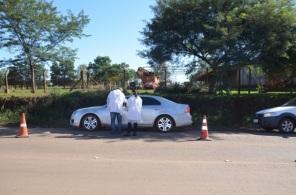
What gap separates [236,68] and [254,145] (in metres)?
10.7

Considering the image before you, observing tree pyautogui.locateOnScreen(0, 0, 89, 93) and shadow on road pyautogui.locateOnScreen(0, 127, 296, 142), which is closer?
shadow on road pyautogui.locateOnScreen(0, 127, 296, 142)

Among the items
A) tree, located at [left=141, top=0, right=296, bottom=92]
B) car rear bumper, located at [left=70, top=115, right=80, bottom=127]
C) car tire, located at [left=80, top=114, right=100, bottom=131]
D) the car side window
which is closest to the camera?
car tire, located at [left=80, top=114, right=100, bottom=131]

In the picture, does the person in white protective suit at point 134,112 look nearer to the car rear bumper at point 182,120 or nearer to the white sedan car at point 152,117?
the white sedan car at point 152,117

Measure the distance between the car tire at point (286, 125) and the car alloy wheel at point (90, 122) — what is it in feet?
22.0

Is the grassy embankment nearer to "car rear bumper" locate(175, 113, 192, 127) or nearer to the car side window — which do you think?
"car rear bumper" locate(175, 113, 192, 127)

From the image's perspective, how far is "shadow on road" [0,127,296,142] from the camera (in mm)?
16562

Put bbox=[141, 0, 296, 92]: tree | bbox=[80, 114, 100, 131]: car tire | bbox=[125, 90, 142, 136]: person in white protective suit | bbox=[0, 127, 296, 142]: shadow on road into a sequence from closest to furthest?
bbox=[0, 127, 296, 142]: shadow on road < bbox=[125, 90, 142, 136]: person in white protective suit < bbox=[80, 114, 100, 131]: car tire < bbox=[141, 0, 296, 92]: tree

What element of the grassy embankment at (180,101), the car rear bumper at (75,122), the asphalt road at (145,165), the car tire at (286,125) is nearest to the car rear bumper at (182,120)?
the asphalt road at (145,165)

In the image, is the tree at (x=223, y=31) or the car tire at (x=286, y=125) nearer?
the car tire at (x=286, y=125)

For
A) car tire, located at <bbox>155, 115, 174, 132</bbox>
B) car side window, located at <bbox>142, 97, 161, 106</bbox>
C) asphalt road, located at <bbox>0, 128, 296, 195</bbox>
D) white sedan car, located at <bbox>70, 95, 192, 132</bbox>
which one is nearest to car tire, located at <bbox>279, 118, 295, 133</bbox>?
asphalt road, located at <bbox>0, 128, 296, 195</bbox>

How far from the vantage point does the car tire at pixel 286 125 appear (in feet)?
63.5

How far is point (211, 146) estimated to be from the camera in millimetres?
14531

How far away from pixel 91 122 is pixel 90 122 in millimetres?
37

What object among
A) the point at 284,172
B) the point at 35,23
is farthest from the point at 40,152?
the point at 35,23
